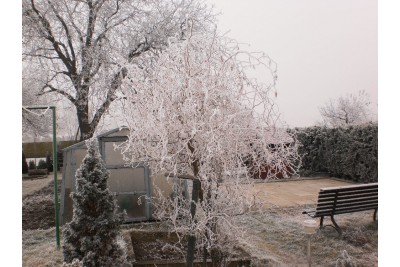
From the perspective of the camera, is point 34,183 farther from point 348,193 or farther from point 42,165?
point 348,193

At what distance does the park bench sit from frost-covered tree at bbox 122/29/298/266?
209 cm

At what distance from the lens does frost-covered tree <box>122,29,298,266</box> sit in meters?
2.73

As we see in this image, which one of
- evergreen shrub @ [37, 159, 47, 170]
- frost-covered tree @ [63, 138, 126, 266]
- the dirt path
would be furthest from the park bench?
evergreen shrub @ [37, 159, 47, 170]

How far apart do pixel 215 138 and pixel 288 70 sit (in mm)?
2858

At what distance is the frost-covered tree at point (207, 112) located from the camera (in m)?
2.73

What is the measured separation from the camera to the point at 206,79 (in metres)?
2.76

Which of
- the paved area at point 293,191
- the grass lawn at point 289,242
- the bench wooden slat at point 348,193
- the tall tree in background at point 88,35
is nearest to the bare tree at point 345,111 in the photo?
the paved area at point 293,191

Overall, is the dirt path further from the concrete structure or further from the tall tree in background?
the concrete structure

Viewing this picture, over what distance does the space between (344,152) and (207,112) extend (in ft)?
26.8

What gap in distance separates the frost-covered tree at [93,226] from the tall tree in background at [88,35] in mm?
4895

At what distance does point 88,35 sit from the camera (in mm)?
8859
